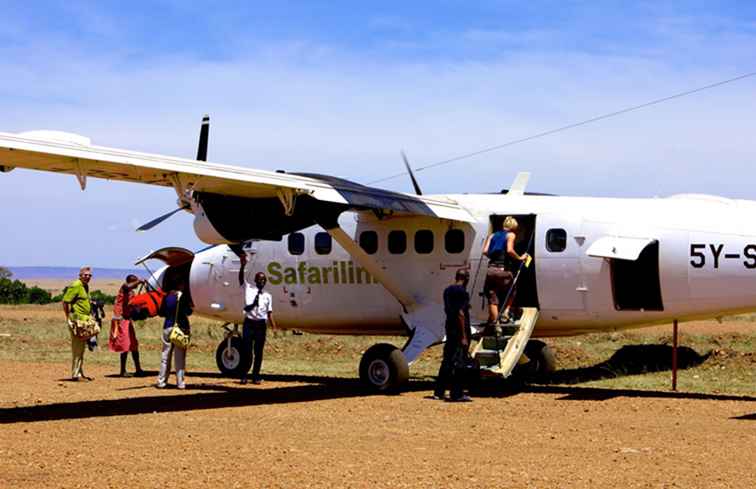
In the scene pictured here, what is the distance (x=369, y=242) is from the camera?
1895cm

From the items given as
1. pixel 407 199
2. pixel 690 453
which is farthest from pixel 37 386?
pixel 690 453

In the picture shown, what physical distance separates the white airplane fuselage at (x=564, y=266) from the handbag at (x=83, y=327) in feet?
10.3

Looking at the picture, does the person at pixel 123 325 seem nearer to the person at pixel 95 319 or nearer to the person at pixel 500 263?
the person at pixel 95 319

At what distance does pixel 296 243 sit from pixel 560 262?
4.95 m

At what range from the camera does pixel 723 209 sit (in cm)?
1683

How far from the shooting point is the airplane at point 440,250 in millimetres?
16219

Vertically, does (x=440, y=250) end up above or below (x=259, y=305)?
above

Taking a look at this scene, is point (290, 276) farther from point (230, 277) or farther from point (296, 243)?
point (230, 277)

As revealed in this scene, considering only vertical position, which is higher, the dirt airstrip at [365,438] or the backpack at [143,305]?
the backpack at [143,305]

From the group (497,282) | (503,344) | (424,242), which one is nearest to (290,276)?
(424,242)

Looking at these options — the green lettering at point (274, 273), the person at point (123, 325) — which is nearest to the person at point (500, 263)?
the green lettering at point (274, 273)

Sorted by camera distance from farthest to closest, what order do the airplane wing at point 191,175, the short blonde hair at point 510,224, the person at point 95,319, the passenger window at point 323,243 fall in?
the person at point 95,319
the passenger window at point 323,243
the short blonde hair at point 510,224
the airplane wing at point 191,175

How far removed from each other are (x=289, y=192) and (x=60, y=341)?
16609 millimetres

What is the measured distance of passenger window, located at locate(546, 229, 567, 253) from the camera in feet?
56.9
